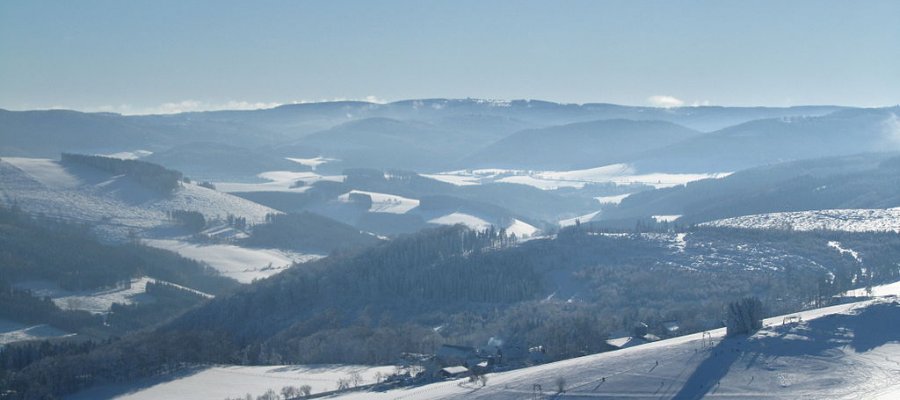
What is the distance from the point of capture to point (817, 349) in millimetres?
78500

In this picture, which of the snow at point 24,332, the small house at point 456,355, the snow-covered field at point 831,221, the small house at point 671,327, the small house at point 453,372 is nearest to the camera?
the small house at point 453,372

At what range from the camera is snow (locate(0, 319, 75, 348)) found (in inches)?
5300

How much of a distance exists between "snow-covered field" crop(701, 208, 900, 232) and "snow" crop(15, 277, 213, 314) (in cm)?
8207

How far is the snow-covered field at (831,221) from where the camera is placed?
16888 centimetres

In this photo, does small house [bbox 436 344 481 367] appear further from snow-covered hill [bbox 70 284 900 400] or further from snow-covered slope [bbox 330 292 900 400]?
snow-covered slope [bbox 330 292 900 400]

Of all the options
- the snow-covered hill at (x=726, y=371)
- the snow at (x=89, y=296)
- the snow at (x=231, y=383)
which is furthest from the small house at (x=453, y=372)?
the snow at (x=89, y=296)

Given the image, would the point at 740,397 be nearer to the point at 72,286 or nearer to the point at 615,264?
the point at 615,264

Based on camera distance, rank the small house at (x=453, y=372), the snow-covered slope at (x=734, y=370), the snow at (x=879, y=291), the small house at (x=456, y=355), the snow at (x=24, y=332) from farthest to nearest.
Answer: the snow at (x=24, y=332), the snow at (x=879, y=291), the small house at (x=456, y=355), the small house at (x=453, y=372), the snow-covered slope at (x=734, y=370)

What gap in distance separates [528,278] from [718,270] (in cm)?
2126

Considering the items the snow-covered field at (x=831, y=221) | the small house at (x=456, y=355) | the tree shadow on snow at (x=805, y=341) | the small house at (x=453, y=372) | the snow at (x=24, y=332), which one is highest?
the tree shadow on snow at (x=805, y=341)

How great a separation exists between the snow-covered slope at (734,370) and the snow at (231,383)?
9936 mm

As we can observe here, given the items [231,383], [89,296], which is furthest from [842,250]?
[89,296]

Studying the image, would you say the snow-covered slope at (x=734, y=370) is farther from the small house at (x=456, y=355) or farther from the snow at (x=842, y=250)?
the snow at (x=842, y=250)

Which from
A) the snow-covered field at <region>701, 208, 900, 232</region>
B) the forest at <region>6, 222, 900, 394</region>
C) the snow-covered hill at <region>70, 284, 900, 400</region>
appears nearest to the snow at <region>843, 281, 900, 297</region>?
the forest at <region>6, 222, 900, 394</region>
